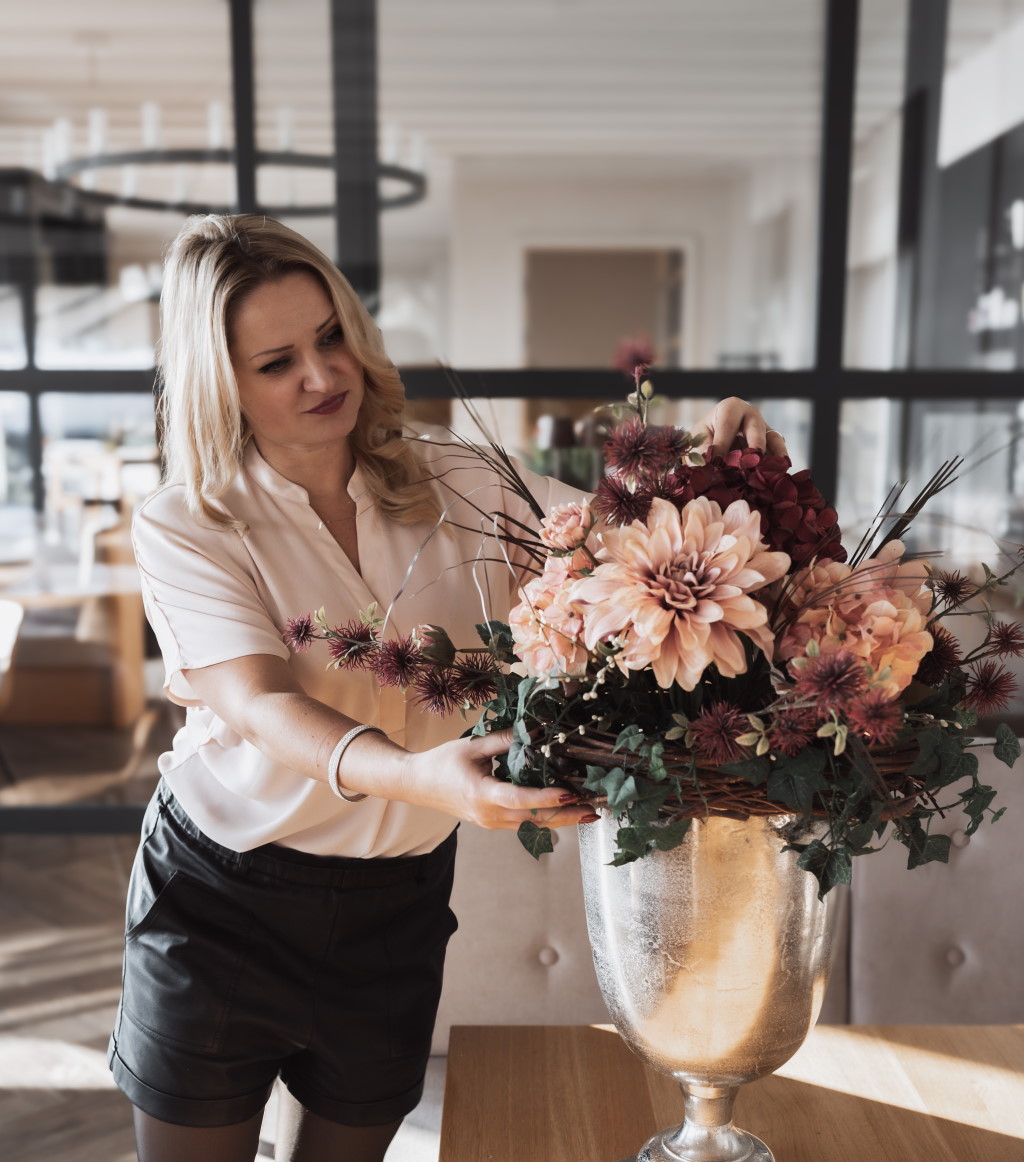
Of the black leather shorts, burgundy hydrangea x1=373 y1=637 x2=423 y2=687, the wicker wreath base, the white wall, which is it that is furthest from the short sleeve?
the white wall

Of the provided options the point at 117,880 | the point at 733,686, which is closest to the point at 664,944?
the point at 733,686

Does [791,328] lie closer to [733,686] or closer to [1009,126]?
[1009,126]

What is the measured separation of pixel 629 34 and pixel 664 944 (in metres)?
2.96

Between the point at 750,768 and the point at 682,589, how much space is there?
0.43ft

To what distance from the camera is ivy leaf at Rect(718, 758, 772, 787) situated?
75cm

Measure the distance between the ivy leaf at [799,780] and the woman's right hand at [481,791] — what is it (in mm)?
144

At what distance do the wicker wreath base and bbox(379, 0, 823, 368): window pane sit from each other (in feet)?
8.08

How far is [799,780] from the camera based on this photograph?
745 mm

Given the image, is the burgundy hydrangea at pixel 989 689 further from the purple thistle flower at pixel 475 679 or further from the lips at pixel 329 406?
the lips at pixel 329 406

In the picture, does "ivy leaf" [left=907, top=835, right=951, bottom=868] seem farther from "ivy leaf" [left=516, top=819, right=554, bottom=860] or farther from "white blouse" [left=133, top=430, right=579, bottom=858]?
"white blouse" [left=133, top=430, right=579, bottom=858]

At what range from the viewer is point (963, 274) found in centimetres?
315

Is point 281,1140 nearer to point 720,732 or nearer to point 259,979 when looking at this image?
point 259,979

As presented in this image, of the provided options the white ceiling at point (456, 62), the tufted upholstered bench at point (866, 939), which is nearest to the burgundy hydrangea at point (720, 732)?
the tufted upholstered bench at point (866, 939)

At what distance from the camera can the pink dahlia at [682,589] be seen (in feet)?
2.38
